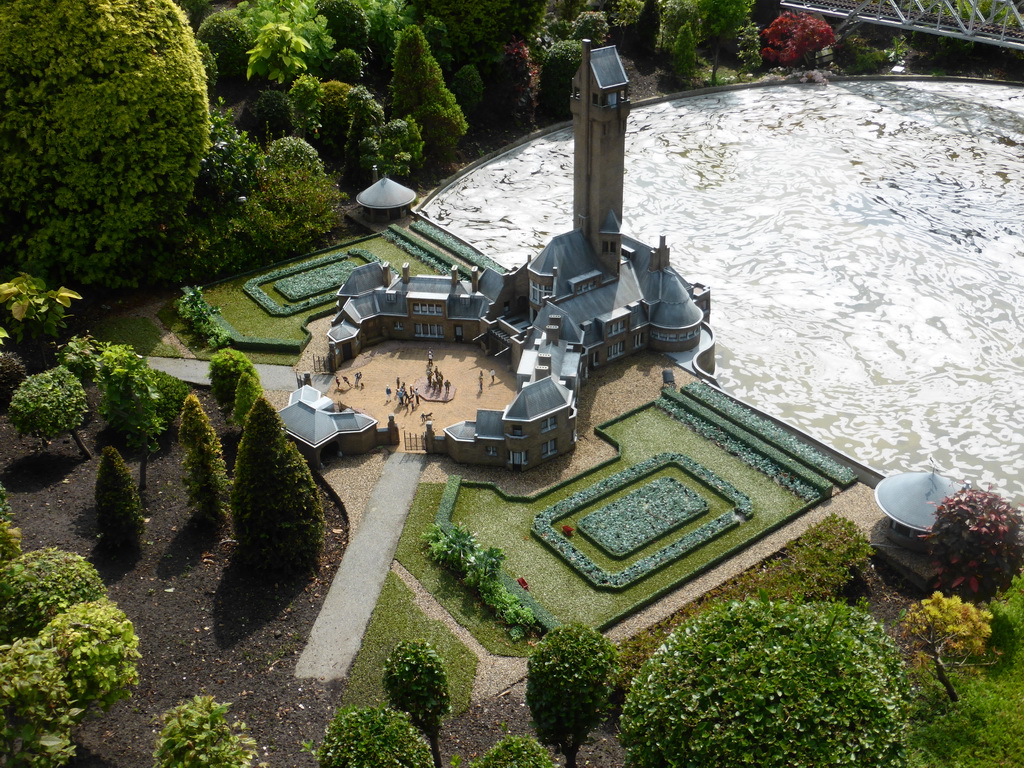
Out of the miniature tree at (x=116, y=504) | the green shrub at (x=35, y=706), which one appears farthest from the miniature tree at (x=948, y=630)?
the miniature tree at (x=116, y=504)

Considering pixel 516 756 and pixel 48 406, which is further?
pixel 48 406

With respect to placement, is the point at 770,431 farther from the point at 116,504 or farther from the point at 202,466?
the point at 116,504

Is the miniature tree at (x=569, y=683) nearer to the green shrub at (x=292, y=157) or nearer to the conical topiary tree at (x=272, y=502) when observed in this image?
the conical topiary tree at (x=272, y=502)

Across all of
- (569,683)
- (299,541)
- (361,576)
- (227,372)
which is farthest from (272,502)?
(569,683)

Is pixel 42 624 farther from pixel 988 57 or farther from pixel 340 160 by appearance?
pixel 988 57

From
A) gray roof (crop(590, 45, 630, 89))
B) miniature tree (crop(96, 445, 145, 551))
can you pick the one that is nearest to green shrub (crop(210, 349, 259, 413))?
miniature tree (crop(96, 445, 145, 551))

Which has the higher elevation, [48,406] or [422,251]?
[48,406]

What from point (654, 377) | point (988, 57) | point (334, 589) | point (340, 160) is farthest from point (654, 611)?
point (988, 57)
